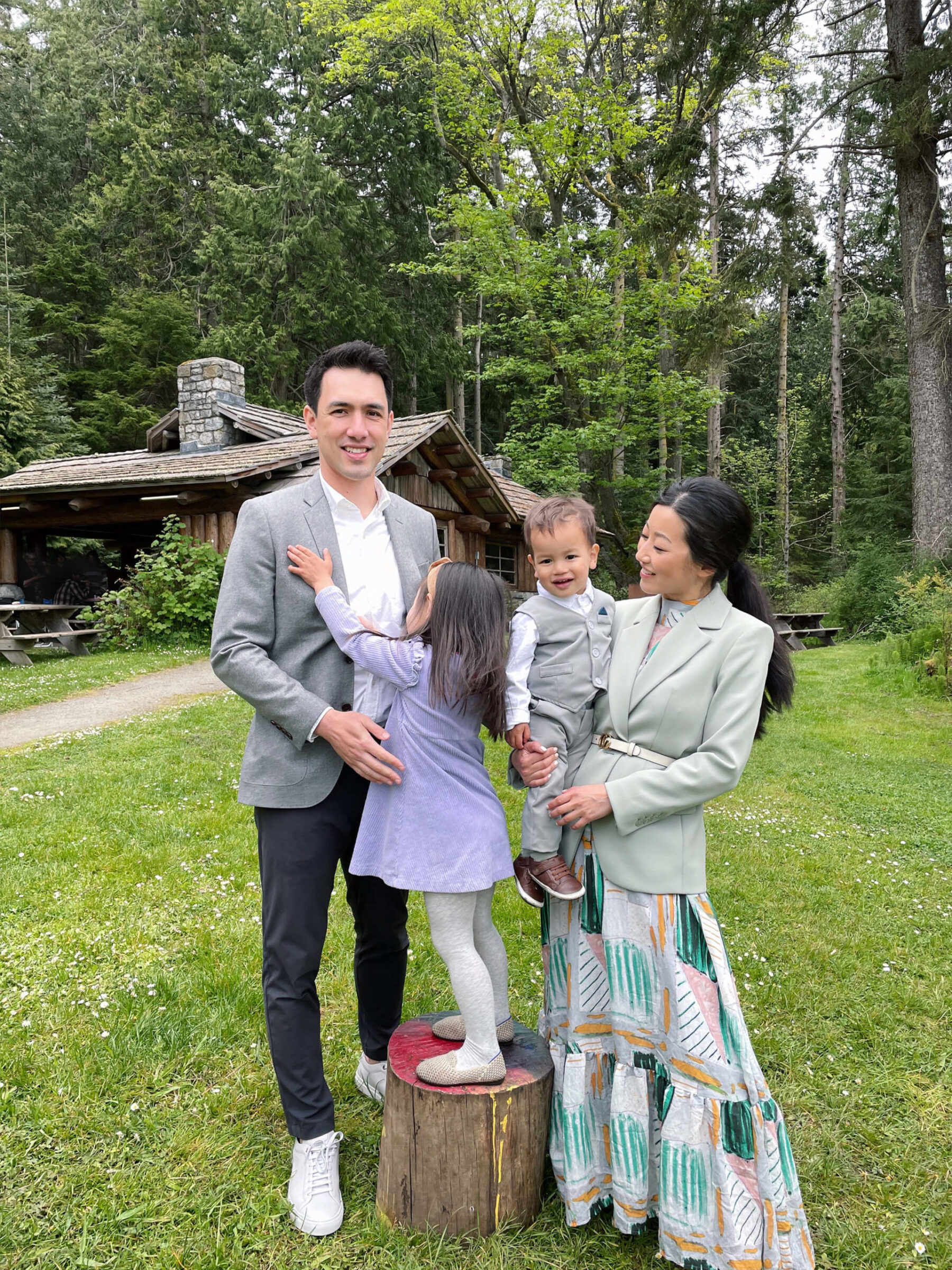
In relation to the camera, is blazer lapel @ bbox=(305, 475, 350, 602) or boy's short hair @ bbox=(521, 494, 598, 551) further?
blazer lapel @ bbox=(305, 475, 350, 602)

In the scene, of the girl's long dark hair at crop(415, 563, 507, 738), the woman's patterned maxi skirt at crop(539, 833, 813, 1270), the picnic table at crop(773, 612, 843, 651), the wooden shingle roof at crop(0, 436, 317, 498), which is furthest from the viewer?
the picnic table at crop(773, 612, 843, 651)

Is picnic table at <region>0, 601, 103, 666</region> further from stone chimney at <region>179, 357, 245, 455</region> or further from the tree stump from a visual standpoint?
the tree stump

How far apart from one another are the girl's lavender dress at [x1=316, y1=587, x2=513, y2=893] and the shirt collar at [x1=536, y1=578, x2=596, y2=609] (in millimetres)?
351

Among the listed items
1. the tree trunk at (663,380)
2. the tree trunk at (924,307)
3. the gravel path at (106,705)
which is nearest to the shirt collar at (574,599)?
the gravel path at (106,705)

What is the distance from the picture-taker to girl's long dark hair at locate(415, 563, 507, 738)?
2.11 m

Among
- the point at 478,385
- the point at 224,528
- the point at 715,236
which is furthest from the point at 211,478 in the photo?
the point at 478,385

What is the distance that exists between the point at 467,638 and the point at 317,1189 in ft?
5.18

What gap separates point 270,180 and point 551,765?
2651 centimetres

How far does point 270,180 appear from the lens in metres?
24.2

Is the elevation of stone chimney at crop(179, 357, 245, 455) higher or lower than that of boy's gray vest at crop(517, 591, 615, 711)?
higher

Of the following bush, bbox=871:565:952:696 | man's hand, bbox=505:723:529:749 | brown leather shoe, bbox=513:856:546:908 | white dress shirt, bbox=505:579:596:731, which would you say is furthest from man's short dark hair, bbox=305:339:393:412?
bush, bbox=871:565:952:696

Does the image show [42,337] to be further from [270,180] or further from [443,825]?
[443,825]

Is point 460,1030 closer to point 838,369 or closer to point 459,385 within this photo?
point 459,385

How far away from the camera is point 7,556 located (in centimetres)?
1531
